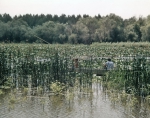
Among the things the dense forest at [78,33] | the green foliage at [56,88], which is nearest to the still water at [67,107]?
the green foliage at [56,88]

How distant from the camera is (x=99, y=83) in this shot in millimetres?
14367

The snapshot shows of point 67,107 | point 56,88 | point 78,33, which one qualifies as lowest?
point 67,107

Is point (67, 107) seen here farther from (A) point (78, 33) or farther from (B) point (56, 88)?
(A) point (78, 33)

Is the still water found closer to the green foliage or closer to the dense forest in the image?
the green foliage

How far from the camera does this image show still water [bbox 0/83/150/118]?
9.57 metres

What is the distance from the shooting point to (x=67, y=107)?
10445 mm

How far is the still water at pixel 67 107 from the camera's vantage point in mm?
9566

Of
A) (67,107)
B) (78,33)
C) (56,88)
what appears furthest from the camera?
(78,33)

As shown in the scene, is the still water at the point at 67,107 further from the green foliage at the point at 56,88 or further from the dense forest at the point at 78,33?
the dense forest at the point at 78,33

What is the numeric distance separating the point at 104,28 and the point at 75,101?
49.1 m

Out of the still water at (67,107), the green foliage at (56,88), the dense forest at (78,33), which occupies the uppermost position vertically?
the dense forest at (78,33)

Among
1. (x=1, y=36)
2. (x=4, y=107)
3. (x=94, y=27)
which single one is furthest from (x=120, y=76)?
(x=94, y=27)

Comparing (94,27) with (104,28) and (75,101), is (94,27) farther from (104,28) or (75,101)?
(75,101)

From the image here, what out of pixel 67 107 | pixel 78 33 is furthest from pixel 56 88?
pixel 78 33
